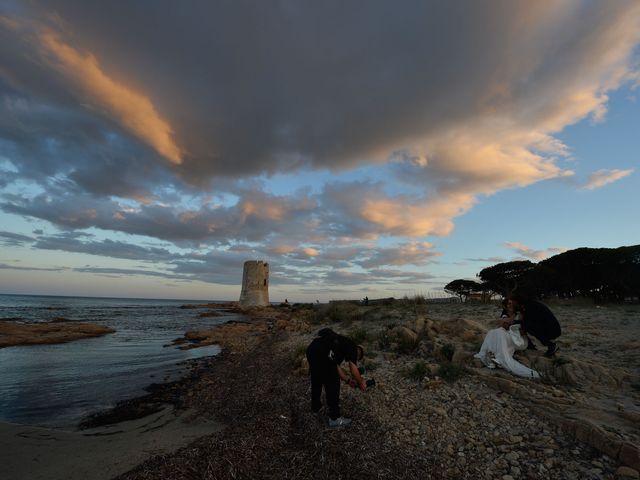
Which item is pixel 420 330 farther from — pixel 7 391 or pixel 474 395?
pixel 7 391

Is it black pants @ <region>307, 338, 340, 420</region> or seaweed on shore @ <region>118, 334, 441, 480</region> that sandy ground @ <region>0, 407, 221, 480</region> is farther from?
black pants @ <region>307, 338, 340, 420</region>

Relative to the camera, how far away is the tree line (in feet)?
81.6

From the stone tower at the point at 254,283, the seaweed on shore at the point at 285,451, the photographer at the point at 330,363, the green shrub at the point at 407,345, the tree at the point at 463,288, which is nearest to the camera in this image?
the seaweed on shore at the point at 285,451

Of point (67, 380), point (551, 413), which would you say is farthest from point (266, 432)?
point (67, 380)

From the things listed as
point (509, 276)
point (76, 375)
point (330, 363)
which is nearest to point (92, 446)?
point (330, 363)

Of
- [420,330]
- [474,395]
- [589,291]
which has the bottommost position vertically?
[474,395]

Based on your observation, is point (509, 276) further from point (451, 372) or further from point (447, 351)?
point (451, 372)

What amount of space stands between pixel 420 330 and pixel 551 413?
6387 millimetres

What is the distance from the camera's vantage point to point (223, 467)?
4.72 m

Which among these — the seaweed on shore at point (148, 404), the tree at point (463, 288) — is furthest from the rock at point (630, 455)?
the tree at point (463, 288)

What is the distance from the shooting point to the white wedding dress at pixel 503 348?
24.8 feet

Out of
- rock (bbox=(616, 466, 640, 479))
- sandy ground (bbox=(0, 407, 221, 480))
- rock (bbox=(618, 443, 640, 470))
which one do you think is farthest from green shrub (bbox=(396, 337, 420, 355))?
rock (bbox=(616, 466, 640, 479))

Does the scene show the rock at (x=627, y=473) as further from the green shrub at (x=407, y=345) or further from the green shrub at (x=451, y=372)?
the green shrub at (x=407, y=345)

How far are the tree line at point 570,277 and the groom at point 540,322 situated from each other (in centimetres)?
1457
